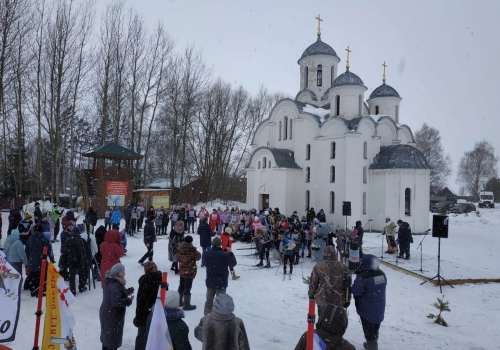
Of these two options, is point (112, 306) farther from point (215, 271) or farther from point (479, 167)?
point (479, 167)

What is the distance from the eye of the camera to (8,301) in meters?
3.90

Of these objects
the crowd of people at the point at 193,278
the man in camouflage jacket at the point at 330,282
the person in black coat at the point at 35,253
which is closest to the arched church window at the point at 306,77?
the crowd of people at the point at 193,278

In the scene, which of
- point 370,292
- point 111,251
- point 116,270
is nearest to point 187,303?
point 111,251

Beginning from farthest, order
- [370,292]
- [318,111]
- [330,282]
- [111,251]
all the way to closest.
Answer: [318,111]
[111,251]
[330,282]
[370,292]

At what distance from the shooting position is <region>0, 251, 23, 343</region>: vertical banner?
3.81 m

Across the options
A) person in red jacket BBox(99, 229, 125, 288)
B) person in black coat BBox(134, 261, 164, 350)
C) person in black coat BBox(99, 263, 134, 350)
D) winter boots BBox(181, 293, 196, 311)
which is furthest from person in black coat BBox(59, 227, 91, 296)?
person in black coat BBox(134, 261, 164, 350)

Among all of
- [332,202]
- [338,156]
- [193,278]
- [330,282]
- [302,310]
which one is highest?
[338,156]

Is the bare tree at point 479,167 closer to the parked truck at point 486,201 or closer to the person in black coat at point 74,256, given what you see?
the parked truck at point 486,201

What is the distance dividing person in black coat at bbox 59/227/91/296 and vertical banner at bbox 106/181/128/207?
50.6ft

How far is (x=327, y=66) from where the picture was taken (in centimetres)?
3272

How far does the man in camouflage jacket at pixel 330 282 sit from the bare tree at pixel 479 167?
7526 centimetres

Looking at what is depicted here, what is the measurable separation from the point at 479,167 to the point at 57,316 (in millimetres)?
80847

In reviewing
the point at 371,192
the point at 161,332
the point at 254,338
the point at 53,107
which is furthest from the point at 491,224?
the point at 53,107

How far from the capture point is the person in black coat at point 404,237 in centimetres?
1383
